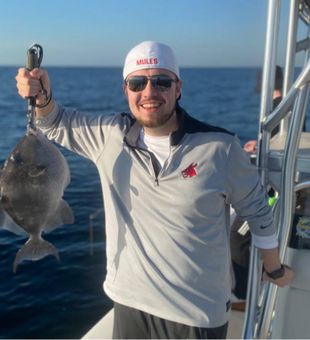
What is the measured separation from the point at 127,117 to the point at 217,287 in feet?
3.64

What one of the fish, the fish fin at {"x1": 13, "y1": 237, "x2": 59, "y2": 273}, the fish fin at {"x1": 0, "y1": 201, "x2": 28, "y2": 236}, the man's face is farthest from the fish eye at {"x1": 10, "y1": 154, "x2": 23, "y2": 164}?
the man's face

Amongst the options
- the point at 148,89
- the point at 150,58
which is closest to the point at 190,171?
the point at 148,89

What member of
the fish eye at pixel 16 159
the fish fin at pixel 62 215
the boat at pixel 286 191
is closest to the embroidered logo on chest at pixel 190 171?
the boat at pixel 286 191

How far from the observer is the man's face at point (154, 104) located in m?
2.55

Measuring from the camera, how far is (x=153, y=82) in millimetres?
2564

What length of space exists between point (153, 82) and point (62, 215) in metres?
0.87

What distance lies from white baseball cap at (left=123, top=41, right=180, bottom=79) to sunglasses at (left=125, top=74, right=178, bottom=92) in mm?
56

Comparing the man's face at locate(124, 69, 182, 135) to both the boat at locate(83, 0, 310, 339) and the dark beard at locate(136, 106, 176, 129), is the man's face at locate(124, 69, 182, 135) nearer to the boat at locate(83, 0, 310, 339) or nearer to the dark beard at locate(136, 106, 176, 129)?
the dark beard at locate(136, 106, 176, 129)

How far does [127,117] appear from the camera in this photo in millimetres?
2852

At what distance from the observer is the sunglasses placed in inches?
101

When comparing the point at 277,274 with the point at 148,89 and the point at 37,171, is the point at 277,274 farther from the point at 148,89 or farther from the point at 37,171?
the point at 37,171

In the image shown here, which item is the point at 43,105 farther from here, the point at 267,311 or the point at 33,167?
the point at 267,311

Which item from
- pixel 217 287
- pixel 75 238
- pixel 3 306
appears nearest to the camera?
pixel 217 287

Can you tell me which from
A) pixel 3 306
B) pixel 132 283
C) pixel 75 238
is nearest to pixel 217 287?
pixel 132 283
